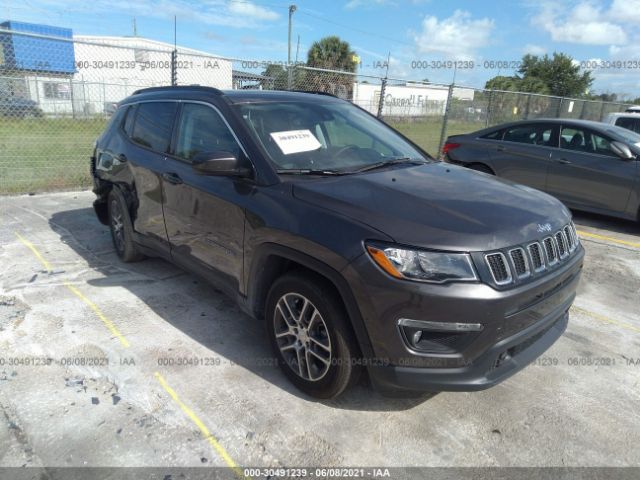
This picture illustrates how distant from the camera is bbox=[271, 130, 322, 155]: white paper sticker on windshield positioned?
10.0ft

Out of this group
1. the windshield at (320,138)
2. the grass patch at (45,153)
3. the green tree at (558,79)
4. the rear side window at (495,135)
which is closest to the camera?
the windshield at (320,138)

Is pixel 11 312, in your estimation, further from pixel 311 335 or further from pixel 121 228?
pixel 311 335

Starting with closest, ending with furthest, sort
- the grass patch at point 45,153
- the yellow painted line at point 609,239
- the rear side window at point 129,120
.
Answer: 1. the rear side window at point 129,120
2. the yellow painted line at point 609,239
3. the grass patch at point 45,153

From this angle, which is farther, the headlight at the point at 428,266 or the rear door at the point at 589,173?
the rear door at the point at 589,173

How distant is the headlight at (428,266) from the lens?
7.16 ft

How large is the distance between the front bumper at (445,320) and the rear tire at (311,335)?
7.1 inches

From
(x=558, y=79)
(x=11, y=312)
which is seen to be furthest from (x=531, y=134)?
(x=558, y=79)

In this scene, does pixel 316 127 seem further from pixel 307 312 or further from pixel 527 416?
pixel 527 416

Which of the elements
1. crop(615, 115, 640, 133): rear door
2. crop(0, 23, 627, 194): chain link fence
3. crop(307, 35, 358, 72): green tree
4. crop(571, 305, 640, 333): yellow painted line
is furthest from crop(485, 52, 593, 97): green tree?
crop(571, 305, 640, 333): yellow painted line

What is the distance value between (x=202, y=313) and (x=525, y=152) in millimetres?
6088

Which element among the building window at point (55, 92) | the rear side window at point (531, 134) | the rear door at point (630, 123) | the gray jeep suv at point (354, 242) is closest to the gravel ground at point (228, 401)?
the gray jeep suv at point (354, 242)

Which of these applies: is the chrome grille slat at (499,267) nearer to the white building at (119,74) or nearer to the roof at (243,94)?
the roof at (243,94)

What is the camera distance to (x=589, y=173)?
6.83 metres

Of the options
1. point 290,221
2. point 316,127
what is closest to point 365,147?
point 316,127
